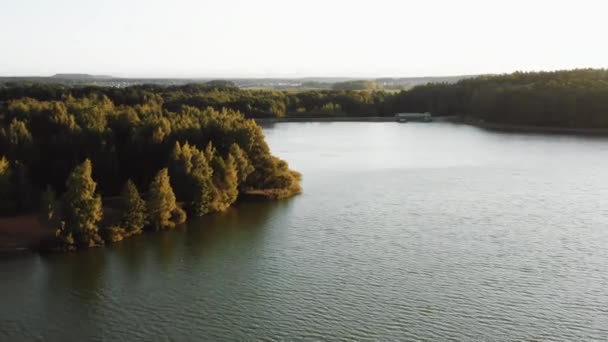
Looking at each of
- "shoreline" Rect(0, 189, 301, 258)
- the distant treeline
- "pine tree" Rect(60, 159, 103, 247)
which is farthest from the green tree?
the distant treeline

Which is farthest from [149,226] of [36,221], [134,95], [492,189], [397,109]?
[397,109]

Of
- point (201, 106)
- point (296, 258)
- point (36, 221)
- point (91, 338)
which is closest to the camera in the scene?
point (91, 338)

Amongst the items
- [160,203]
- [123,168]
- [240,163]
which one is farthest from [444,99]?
[160,203]

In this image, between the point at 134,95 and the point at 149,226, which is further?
the point at 134,95

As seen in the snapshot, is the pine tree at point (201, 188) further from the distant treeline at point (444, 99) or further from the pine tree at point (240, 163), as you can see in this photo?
the distant treeline at point (444, 99)

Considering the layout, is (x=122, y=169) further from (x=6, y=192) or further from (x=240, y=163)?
(x=6, y=192)

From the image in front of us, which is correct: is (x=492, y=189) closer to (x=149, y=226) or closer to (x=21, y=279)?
(x=149, y=226)

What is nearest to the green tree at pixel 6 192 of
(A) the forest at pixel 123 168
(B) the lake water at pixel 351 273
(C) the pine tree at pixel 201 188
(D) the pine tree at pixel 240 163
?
(A) the forest at pixel 123 168
